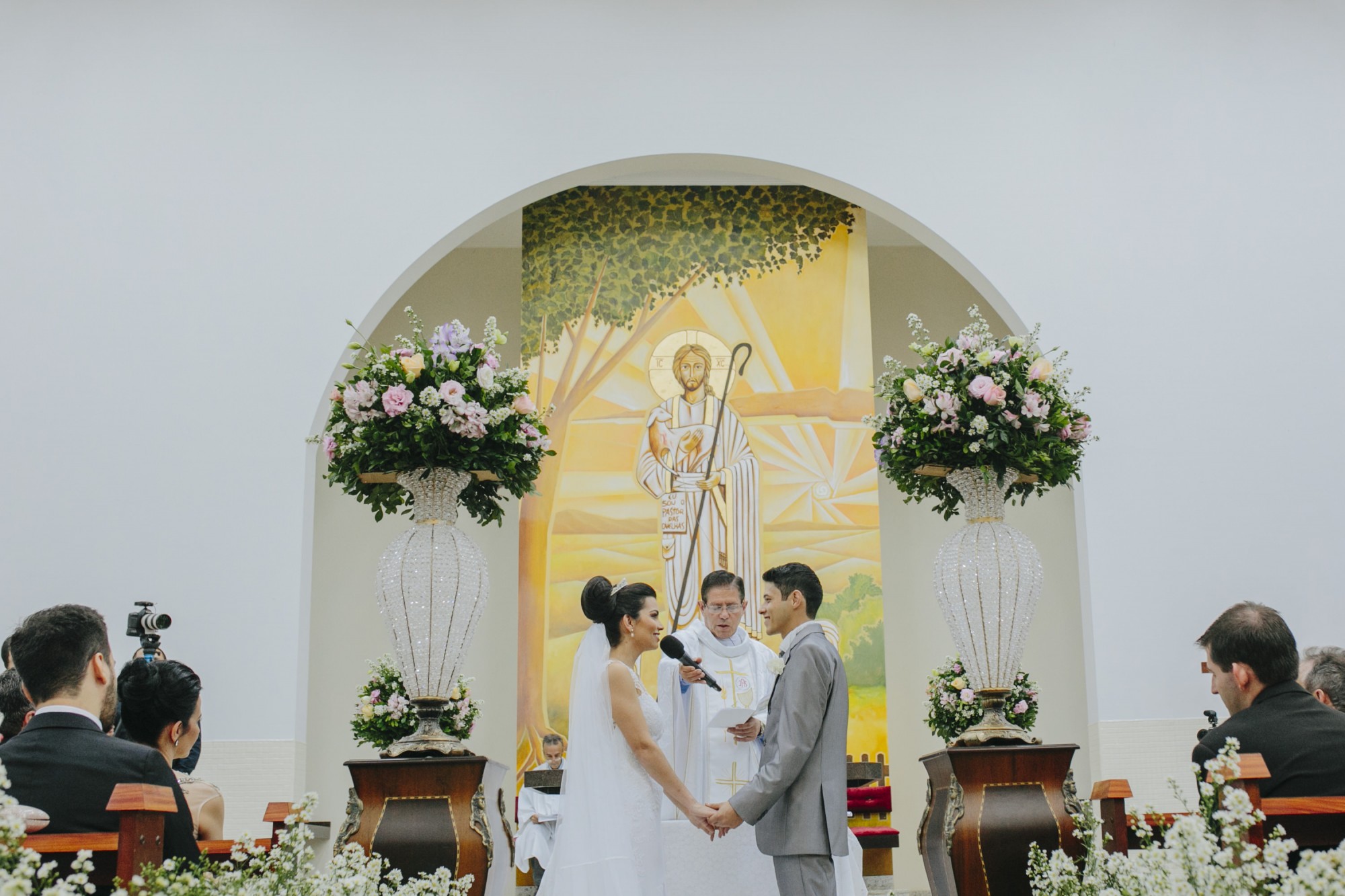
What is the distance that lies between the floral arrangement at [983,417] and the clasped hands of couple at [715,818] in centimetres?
163

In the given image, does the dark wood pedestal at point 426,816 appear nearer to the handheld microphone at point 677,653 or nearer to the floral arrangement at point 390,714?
the handheld microphone at point 677,653

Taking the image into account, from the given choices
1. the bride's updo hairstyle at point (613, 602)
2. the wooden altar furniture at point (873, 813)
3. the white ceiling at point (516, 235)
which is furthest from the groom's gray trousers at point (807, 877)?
the white ceiling at point (516, 235)

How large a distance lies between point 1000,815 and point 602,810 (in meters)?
1.47

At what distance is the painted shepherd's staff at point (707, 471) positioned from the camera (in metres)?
8.22

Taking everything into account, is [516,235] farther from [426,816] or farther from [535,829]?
[426,816]

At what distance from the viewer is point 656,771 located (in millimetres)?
4688

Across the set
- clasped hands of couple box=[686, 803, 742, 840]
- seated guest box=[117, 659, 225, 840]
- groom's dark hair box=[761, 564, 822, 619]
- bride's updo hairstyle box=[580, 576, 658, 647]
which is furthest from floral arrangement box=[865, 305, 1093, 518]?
seated guest box=[117, 659, 225, 840]

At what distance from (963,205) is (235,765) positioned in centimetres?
510

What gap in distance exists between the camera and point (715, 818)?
4438mm

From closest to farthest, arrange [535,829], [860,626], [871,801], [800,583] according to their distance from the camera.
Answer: [800,583] < [535,829] < [871,801] < [860,626]

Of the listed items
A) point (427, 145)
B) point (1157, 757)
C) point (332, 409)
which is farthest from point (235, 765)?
point (1157, 757)

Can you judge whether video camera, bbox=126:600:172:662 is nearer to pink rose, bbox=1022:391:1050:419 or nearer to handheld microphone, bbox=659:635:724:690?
handheld microphone, bbox=659:635:724:690

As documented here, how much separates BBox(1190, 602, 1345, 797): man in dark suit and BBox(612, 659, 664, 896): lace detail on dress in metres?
1.90

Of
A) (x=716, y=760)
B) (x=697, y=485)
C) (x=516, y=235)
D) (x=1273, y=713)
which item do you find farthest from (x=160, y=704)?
(x=516, y=235)
